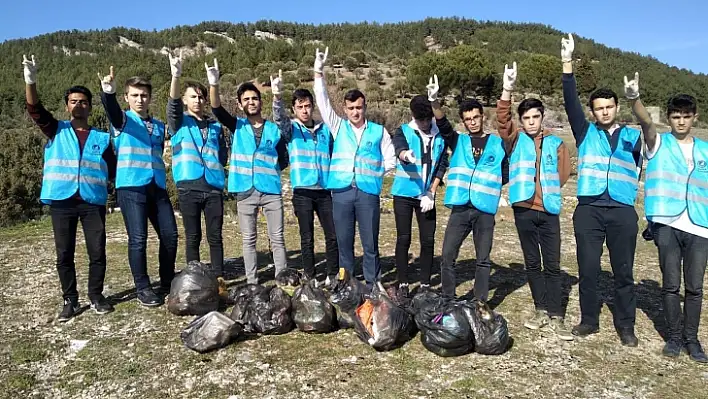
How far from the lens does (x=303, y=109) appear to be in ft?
15.9

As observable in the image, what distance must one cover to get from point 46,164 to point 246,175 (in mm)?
1689

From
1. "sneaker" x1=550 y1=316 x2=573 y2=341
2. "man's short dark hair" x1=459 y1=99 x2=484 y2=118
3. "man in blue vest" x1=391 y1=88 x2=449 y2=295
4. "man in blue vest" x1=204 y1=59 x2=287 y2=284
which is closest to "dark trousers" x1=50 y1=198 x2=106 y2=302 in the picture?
"man in blue vest" x1=204 y1=59 x2=287 y2=284

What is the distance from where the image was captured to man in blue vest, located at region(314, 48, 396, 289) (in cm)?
462

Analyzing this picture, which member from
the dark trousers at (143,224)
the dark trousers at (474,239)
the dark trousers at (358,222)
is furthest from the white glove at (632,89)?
the dark trousers at (143,224)

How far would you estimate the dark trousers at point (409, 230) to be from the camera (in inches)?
190

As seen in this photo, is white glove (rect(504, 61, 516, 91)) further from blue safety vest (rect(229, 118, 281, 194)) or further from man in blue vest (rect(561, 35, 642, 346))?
blue safety vest (rect(229, 118, 281, 194))

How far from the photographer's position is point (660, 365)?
383 cm

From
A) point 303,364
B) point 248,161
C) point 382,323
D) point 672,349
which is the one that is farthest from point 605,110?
point 248,161

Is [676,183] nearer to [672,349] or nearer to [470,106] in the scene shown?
[672,349]

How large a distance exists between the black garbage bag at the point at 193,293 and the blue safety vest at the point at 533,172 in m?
2.80

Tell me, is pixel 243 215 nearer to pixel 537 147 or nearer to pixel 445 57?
pixel 537 147

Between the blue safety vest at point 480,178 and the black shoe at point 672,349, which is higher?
the blue safety vest at point 480,178

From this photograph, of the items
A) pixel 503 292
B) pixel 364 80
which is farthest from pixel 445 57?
pixel 503 292

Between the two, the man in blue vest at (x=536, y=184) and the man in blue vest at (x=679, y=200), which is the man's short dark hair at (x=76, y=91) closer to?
the man in blue vest at (x=536, y=184)
